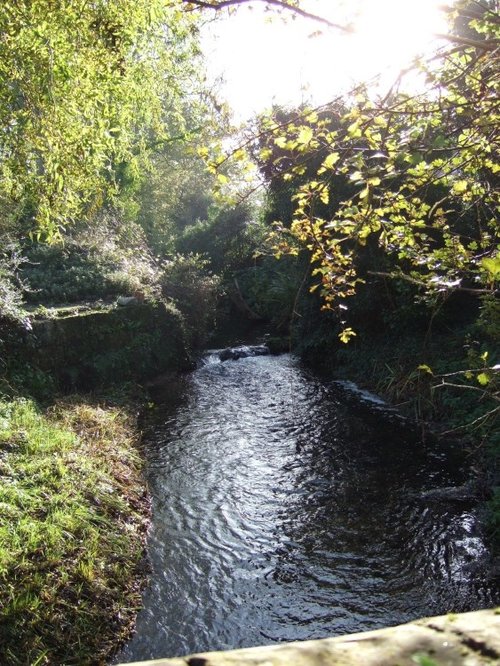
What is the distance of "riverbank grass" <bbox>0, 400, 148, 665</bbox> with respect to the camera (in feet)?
12.7

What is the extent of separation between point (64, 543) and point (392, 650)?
4.56 metres

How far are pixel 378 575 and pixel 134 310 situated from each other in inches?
356

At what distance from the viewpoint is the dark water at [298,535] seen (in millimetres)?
4348

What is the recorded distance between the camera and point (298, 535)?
5.60 meters

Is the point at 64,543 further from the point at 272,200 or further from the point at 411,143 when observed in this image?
the point at 272,200

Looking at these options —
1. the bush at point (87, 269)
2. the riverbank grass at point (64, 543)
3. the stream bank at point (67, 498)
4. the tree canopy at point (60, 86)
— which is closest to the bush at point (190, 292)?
the bush at point (87, 269)

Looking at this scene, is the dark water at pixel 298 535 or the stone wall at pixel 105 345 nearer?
the dark water at pixel 298 535

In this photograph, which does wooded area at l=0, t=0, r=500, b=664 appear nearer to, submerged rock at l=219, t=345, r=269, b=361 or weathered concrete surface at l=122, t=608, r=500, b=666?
submerged rock at l=219, t=345, r=269, b=361

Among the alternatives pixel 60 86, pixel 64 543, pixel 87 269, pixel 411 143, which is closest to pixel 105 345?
pixel 87 269

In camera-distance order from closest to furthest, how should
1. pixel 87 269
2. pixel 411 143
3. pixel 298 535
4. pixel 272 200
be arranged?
pixel 411 143 → pixel 298 535 → pixel 87 269 → pixel 272 200

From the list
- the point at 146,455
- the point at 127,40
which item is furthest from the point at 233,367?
the point at 127,40

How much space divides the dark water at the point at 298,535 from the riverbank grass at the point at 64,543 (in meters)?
0.27

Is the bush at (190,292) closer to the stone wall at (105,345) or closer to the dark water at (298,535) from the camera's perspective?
the stone wall at (105,345)

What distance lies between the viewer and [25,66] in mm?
3895
